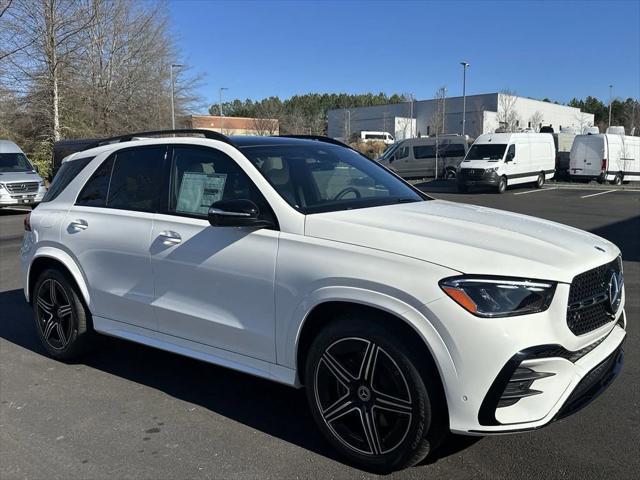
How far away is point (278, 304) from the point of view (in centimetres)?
329

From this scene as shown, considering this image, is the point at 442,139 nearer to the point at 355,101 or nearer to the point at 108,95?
the point at 108,95

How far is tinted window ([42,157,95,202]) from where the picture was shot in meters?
4.83

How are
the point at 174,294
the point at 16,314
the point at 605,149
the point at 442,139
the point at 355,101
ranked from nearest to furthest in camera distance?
the point at 174,294, the point at 16,314, the point at 605,149, the point at 442,139, the point at 355,101

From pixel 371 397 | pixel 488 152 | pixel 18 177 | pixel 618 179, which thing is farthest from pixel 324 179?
pixel 618 179

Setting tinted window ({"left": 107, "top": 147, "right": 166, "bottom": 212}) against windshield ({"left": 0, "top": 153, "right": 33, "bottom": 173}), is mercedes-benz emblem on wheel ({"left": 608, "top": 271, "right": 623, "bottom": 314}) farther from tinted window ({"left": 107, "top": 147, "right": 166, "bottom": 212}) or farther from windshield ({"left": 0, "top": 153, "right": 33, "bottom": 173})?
windshield ({"left": 0, "top": 153, "right": 33, "bottom": 173})

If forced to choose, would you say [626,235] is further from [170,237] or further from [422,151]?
[422,151]

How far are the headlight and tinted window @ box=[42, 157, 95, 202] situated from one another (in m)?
3.38

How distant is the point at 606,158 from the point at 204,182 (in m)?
27.9

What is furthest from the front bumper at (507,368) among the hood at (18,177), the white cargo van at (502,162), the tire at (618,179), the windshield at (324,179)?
the tire at (618,179)

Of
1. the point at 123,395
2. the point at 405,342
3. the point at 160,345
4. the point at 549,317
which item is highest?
the point at 549,317

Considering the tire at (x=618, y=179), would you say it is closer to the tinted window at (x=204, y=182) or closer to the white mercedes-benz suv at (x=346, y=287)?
the white mercedes-benz suv at (x=346, y=287)

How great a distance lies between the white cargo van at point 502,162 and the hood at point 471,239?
72.9ft

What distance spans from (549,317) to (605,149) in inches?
1098

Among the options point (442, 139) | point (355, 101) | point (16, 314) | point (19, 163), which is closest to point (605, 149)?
point (442, 139)
